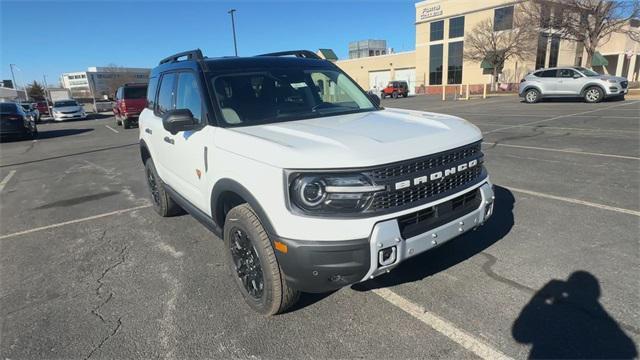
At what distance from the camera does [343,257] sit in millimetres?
2340

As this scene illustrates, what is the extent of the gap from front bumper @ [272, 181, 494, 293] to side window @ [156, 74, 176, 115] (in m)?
2.59

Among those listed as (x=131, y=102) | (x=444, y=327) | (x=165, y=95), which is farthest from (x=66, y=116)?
(x=444, y=327)

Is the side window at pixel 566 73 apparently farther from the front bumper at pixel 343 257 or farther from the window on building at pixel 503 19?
the window on building at pixel 503 19

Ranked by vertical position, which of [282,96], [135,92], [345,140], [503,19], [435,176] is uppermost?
[503,19]

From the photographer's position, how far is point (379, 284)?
327cm

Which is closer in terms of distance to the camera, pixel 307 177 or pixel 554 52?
pixel 307 177

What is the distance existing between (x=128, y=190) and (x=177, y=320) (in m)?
4.66

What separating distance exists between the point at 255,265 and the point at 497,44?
46.1 m

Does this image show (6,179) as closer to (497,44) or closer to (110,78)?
(497,44)

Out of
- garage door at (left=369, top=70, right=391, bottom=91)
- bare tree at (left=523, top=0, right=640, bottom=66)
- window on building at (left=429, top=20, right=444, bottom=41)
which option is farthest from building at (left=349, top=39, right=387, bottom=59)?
bare tree at (left=523, top=0, right=640, bottom=66)

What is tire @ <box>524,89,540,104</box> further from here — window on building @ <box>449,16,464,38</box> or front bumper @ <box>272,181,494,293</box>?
window on building @ <box>449,16,464,38</box>

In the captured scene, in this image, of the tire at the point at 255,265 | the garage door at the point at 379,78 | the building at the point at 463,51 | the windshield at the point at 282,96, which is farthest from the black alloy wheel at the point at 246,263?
the garage door at the point at 379,78

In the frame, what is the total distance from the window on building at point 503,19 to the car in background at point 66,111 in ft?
136

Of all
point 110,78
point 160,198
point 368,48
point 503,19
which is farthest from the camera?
point 368,48
